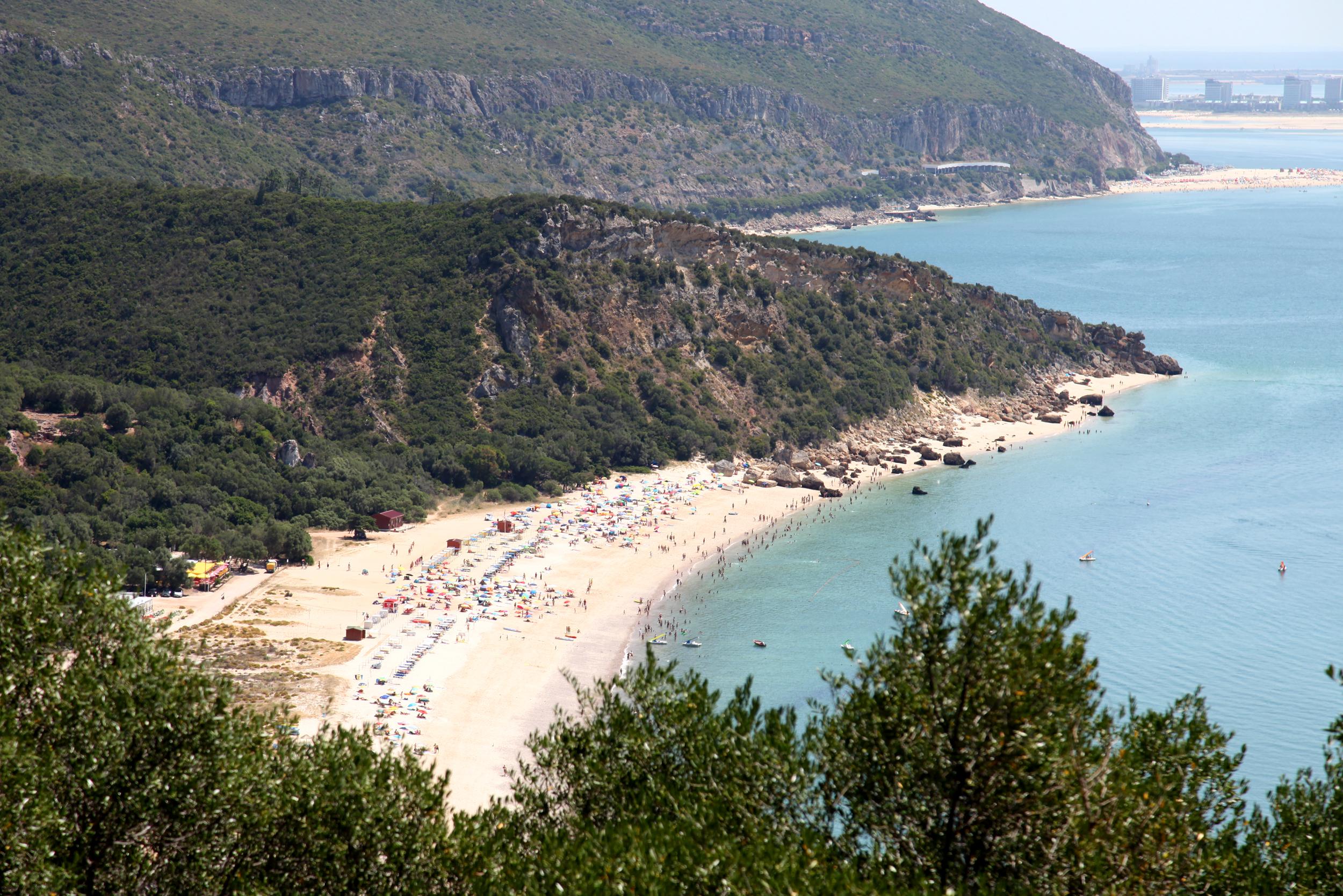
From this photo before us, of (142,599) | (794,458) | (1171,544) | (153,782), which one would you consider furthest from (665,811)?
(794,458)

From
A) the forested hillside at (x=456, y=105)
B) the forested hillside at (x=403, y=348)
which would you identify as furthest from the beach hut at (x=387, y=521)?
the forested hillside at (x=456, y=105)

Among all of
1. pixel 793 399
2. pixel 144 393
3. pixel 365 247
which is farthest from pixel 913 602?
pixel 365 247

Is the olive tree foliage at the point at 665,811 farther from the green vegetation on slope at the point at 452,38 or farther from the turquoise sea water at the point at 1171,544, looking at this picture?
the green vegetation on slope at the point at 452,38

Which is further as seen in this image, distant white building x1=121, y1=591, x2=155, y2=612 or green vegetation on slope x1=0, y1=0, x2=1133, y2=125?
green vegetation on slope x1=0, y1=0, x2=1133, y2=125

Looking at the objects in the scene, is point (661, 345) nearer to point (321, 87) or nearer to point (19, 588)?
point (19, 588)

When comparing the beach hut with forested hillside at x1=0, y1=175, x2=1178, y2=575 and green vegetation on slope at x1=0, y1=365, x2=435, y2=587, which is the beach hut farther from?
forested hillside at x1=0, y1=175, x2=1178, y2=575

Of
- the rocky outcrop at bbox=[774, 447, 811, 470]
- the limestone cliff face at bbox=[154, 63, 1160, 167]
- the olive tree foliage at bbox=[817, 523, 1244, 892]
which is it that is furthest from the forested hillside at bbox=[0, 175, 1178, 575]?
the limestone cliff face at bbox=[154, 63, 1160, 167]

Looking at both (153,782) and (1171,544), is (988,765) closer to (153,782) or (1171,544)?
(153,782)
